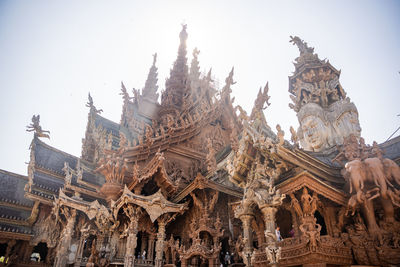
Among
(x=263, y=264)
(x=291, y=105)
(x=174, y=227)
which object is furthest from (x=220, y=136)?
(x=263, y=264)

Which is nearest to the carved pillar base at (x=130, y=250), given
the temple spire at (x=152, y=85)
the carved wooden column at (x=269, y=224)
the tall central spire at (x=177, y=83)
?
the carved wooden column at (x=269, y=224)

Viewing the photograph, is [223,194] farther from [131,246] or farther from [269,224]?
[269,224]

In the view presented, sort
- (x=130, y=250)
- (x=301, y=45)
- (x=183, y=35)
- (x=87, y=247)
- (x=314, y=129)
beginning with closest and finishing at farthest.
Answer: (x=130, y=250) → (x=314, y=129) → (x=87, y=247) → (x=301, y=45) → (x=183, y=35)

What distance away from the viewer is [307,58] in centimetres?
1185

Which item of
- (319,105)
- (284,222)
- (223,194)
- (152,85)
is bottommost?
(284,222)

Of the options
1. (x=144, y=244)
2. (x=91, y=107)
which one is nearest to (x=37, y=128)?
(x=91, y=107)

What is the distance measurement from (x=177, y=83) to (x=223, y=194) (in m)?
13.9

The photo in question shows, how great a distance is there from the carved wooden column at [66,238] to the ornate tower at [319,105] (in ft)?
33.5

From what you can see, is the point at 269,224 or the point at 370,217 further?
the point at 370,217

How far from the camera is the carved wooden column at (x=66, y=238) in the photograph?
33.8 feet

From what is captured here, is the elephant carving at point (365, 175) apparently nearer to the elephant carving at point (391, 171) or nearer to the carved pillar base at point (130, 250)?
the elephant carving at point (391, 171)

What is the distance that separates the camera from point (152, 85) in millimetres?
29375

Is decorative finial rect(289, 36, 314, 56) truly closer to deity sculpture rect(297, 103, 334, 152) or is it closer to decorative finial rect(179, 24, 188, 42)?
deity sculpture rect(297, 103, 334, 152)

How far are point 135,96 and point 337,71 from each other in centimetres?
1526
